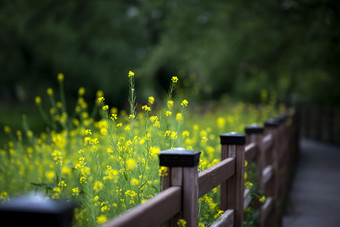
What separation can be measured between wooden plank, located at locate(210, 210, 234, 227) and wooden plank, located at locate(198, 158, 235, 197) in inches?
9.7

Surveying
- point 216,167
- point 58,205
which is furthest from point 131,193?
point 58,205

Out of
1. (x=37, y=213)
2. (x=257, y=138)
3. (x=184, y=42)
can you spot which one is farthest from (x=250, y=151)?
(x=184, y=42)

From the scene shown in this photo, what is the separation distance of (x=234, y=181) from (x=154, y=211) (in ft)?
4.98

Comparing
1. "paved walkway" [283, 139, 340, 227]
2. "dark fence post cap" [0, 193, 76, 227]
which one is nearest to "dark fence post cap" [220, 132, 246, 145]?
"dark fence post cap" [0, 193, 76, 227]

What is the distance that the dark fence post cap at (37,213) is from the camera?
990 millimetres

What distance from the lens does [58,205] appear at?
1.03 m

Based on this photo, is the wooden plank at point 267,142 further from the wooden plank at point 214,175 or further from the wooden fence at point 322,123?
the wooden fence at point 322,123

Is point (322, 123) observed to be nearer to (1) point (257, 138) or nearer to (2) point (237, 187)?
(1) point (257, 138)

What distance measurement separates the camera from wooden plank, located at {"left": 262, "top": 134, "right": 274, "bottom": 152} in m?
4.61

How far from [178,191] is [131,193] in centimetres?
70

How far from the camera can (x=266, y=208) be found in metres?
4.60

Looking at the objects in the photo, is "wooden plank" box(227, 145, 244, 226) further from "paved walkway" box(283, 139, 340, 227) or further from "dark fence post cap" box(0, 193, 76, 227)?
"paved walkway" box(283, 139, 340, 227)

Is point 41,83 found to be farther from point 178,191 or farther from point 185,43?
point 178,191

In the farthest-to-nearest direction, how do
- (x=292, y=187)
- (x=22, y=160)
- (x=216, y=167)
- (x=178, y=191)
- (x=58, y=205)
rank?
(x=292, y=187)
(x=22, y=160)
(x=216, y=167)
(x=178, y=191)
(x=58, y=205)
